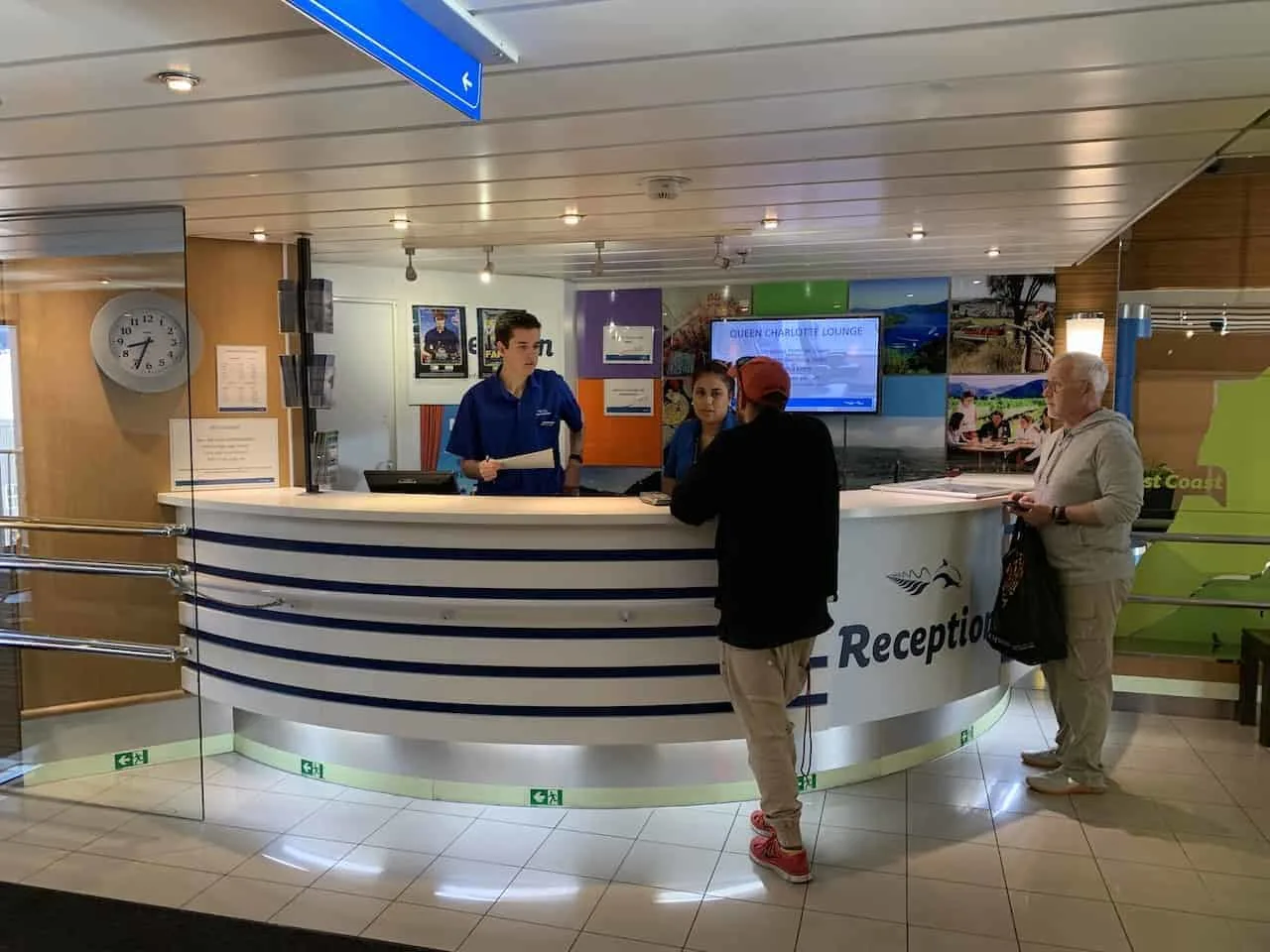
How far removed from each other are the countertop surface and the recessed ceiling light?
5.00 feet

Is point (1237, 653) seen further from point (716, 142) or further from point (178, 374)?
point (178, 374)

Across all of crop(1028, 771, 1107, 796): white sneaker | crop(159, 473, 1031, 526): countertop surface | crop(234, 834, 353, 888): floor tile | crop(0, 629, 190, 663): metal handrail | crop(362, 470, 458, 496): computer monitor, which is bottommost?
crop(234, 834, 353, 888): floor tile

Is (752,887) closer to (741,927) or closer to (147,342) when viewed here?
(741,927)

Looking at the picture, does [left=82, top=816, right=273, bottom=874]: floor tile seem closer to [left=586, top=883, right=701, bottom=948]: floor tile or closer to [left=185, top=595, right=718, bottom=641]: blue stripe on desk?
[left=185, top=595, right=718, bottom=641]: blue stripe on desk

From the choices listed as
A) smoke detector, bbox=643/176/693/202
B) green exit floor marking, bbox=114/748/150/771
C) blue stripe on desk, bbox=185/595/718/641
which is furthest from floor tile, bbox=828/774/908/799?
green exit floor marking, bbox=114/748/150/771

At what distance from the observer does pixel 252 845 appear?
3.40 m

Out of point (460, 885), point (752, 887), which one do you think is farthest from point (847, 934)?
point (460, 885)

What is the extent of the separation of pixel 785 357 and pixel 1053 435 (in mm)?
3105

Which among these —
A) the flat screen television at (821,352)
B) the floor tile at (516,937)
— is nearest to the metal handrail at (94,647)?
the floor tile at (516,937)

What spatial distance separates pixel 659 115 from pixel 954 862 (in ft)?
8.56

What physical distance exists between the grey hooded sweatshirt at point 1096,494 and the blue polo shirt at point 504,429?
2192 mm

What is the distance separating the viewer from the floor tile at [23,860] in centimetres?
323

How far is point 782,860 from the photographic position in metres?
3.14

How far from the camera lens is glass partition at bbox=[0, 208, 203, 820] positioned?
404 centimetres
